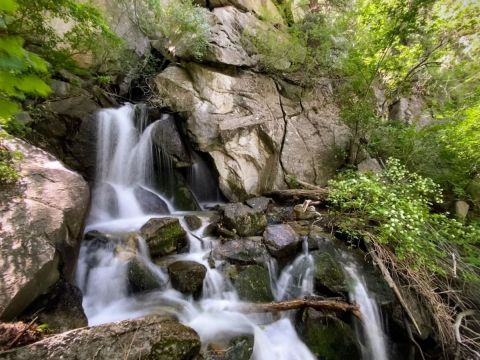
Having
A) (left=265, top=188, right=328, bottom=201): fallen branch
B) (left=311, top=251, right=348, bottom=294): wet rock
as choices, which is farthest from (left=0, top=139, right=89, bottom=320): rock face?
(left=265, top=188, right=328, bottom=201): fallen branch

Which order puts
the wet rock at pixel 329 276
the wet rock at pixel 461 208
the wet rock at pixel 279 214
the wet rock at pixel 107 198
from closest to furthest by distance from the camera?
the wet rock at pixel 329 276
the wet rock at pixel 107 198
the wet rock at pixel 279 214
the wet rock at pixel 461 208

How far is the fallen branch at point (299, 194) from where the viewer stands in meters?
6.40

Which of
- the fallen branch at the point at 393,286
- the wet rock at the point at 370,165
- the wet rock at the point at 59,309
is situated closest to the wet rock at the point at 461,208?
the wet rock at the point at 370,165

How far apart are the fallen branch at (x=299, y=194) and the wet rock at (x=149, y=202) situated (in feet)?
8.85

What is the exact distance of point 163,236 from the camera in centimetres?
439

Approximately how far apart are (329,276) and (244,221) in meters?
1.82

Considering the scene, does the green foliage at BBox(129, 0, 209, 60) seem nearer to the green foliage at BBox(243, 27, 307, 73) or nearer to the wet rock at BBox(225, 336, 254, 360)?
the green foliage at BBox(243, 27, 307, 73)

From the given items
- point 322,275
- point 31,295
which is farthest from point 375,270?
point 31,295

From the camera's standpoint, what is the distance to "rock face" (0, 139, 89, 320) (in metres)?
2.49

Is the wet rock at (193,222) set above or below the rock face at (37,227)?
below

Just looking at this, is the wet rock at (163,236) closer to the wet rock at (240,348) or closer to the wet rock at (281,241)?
the wet rock at (281,241)

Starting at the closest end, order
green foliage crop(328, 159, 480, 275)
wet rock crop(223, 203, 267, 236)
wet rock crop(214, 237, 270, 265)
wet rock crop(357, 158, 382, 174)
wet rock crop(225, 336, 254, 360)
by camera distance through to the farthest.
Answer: wet rock crop(225, 336, 254, 360) → green foliage crop(328, 159, 480, 275) → wet rock crop(214, 237, 270, 265) → wet rock crop(223, 203, 267, 236) → wet rock crop(357, 158, 382, 174)

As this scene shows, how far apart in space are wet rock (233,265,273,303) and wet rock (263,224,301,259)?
0.50 meters

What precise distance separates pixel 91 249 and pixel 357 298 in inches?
166
